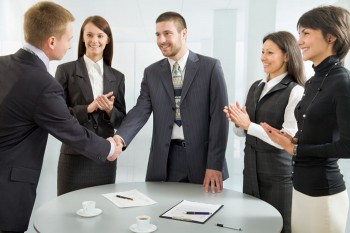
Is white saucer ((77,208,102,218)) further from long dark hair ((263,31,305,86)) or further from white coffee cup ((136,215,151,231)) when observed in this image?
long dark hair ((263,31,305,86))

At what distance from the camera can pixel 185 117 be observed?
2.37 metres

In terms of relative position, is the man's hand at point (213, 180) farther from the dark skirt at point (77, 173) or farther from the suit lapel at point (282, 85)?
the dark skirt at point (77, 173)

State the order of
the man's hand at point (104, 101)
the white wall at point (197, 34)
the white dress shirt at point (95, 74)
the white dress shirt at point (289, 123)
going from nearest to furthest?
the white dress shirt at point (289, 123) < the man's hand at point (104, 101) < the white dress shirt at point (95, 74) < the white wall at point (197, 34)

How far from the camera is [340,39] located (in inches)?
66.7

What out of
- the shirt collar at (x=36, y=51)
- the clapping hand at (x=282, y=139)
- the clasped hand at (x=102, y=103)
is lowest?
the clapping hand at (x=282, y=139)

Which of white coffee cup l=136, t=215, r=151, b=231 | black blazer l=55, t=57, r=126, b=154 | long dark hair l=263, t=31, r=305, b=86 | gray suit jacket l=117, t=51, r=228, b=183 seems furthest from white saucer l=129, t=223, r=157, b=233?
long dark hair l=263, t=31, r=305, b=86

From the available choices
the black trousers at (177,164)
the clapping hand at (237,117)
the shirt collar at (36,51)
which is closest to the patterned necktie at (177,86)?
the black trousers at (177,164)

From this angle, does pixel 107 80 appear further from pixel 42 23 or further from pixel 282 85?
pixel 282 85

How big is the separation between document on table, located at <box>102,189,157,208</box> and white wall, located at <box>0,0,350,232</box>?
8.73ft

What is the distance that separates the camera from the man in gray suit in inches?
93.0

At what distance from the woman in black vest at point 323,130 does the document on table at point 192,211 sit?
16.3 inches

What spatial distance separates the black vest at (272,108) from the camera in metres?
2.25

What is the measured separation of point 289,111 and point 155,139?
87cm

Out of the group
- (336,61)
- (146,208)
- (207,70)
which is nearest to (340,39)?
(336,61)
